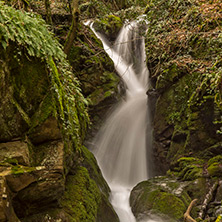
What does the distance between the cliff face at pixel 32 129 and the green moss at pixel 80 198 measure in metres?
0.02

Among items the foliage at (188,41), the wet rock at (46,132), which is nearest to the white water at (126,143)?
the foliage at (188,41)

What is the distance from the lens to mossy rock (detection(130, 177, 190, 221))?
618 centimetres

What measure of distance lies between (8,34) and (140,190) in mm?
6669

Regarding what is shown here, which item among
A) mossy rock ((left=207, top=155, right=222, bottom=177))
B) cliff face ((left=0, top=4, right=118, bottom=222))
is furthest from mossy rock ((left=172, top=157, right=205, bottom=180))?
cliff face ((left=0, top=4, right=118, bottom=222))

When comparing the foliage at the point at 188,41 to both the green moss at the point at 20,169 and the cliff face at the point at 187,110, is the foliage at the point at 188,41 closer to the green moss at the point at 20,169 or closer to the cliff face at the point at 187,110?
the cliff face at the point at 187,110

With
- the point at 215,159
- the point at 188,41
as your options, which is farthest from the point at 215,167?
the point at 188,41

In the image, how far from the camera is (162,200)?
6.59 meters

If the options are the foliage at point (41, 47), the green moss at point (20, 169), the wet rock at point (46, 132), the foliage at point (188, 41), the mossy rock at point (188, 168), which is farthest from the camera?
the mossy rock at point (188, 168)

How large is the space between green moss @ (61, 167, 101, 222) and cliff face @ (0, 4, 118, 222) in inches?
0.9

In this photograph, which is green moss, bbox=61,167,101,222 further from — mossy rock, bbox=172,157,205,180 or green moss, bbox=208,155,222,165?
green moss, bbox=208,155,222,165

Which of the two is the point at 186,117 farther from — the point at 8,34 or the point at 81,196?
the point at 8,34

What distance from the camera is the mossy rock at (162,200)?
6.18 metres

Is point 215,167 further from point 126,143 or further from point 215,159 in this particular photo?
point 126,143

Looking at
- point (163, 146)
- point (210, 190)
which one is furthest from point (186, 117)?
point (210, 190)
